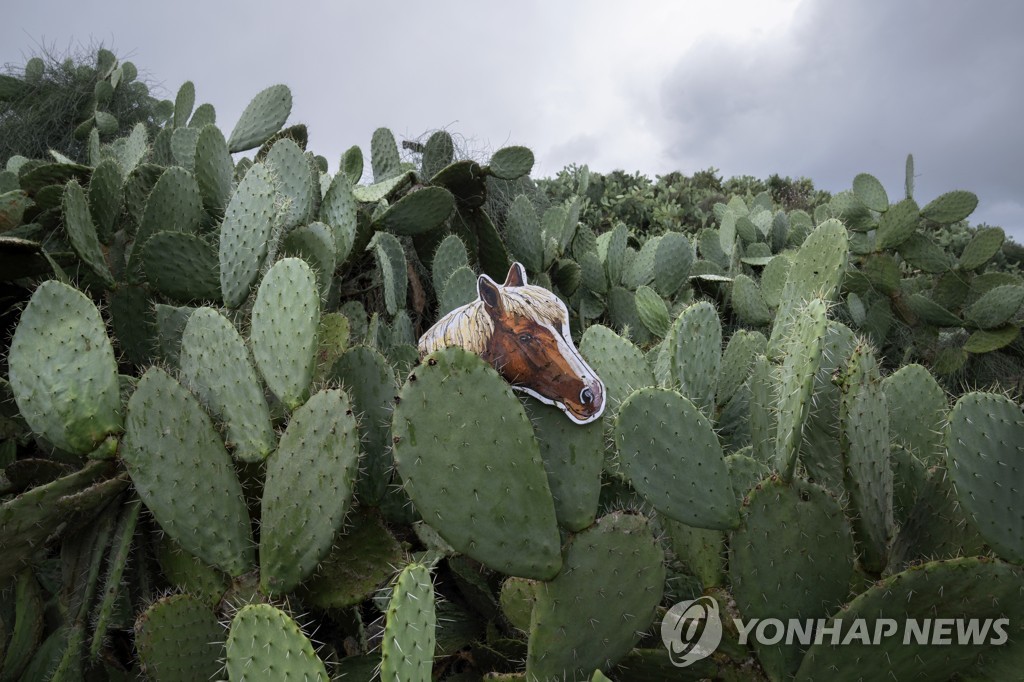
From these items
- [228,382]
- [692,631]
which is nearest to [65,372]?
[228,382]

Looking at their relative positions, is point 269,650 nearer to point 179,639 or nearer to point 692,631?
point 179,639

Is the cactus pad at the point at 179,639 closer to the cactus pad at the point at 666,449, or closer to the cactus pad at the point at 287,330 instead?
the cactus pad at the point at 287,330

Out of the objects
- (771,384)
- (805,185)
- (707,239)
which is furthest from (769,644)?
(805,185)

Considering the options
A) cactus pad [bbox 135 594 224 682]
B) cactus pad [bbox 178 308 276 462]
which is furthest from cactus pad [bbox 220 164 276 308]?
cactus pad [bbox 135 594 224 682]

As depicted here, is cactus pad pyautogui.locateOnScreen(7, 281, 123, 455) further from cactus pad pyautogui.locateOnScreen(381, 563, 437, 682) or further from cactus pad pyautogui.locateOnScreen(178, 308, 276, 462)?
cactus pad pyautogui.locateOnScreen(381, 563, 437, 682)

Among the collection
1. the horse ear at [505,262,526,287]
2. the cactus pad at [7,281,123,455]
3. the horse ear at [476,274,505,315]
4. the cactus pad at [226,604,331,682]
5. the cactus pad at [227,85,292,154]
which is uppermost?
the cactus pad at [227,85,292,154]

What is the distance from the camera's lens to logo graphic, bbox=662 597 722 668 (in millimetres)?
1208

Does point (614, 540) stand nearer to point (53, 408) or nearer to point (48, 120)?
point (53, 408)

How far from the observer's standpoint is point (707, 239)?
4.07 meters

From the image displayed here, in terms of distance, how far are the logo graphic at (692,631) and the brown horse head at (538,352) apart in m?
0.39

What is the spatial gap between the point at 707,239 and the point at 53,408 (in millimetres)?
3443

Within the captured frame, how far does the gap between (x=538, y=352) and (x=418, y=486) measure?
0.33 metres

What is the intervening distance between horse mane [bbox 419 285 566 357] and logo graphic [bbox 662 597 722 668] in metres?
0.55

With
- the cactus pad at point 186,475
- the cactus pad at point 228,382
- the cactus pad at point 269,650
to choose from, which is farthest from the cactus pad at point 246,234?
the cactus pad at point 269,650
